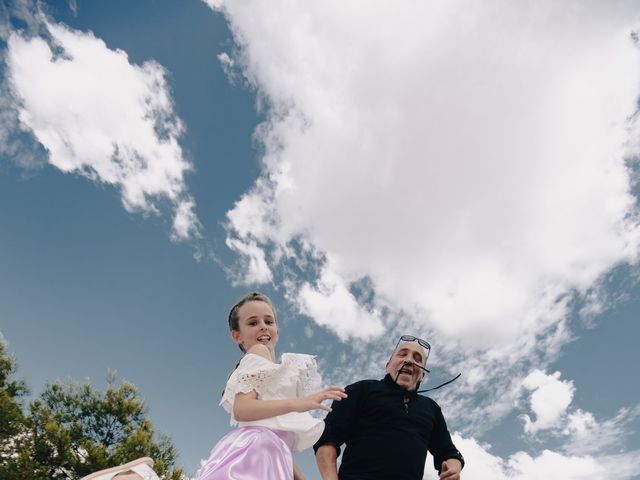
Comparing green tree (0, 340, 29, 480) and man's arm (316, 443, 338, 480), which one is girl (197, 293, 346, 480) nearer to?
man's arm (316, 443, 338, 480)

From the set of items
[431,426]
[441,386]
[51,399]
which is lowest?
[431,426]

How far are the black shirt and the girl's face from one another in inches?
33.6

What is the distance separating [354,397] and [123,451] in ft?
49.0

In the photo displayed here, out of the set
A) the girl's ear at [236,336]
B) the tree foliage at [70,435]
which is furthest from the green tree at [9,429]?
the girl's ear at [236,336]

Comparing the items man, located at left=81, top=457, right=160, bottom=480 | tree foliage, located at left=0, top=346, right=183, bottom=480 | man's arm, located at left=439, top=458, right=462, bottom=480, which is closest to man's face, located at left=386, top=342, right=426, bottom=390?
man's arm, located at left=439, top=458, right=462, bottom=480

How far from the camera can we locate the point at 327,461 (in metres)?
3.00

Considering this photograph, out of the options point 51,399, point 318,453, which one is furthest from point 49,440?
point 318,453

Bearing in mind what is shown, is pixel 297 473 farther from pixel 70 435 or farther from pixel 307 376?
pixel 70 435

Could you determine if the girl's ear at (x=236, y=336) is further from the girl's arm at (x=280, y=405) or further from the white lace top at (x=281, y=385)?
the girl's arm at (x=280, y=405)

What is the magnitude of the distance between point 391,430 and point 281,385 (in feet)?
3.63

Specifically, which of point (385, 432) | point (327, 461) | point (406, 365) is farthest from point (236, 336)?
point (406, 365)

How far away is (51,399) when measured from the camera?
1664 cm

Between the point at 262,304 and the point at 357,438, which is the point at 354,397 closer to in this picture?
the point at 357,438

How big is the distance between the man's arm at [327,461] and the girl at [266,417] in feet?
1.57
